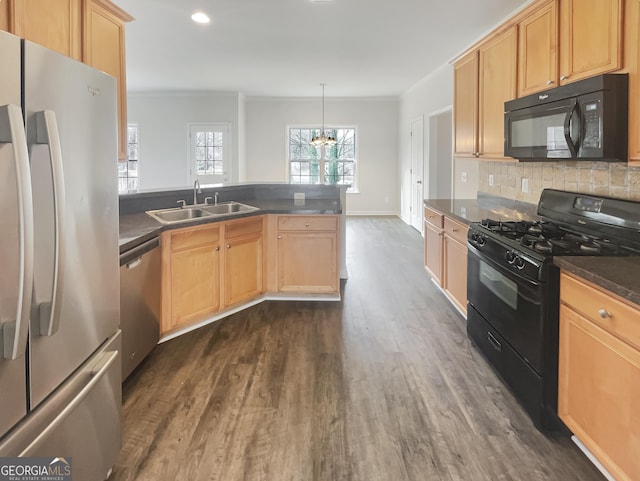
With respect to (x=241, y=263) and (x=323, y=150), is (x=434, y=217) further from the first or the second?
(x=323, y=150)

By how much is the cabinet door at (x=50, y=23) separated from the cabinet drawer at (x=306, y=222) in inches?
77.8

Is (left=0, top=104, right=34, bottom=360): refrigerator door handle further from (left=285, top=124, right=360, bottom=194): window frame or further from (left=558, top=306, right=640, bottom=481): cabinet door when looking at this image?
(left=285, top=124, right=360, bottom=194): window frame

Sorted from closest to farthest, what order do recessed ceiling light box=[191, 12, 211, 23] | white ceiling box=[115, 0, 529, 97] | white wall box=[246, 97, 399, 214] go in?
white ceiling box=[115, 0, 529, 97]
recessed ceiling light box=[191, 12, 211, 23]
white wall box=[246, 97, 399, 214]

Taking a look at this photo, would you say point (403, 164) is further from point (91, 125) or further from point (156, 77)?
Answer: point (91, 125)

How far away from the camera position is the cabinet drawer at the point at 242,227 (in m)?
3.57

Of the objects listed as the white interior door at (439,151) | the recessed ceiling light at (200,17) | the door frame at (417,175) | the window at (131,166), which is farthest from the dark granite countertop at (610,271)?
the window at (131,166)

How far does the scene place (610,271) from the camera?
171 cm

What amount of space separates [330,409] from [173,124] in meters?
8.27

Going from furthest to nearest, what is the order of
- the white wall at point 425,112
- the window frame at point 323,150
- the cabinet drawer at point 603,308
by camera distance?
the window frame at point 323,150
the white wall at point 425,112
the cabinet drawer at point 603,308

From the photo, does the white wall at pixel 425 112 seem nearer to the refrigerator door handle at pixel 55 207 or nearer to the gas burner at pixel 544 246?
the gas burner at pixel 544 246

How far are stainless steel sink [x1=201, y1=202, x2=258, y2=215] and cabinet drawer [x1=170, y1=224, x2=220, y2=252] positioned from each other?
0.53 meters

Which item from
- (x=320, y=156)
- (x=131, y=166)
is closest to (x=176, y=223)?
(x=320, y=156)

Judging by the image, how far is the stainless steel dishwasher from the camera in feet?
7.91

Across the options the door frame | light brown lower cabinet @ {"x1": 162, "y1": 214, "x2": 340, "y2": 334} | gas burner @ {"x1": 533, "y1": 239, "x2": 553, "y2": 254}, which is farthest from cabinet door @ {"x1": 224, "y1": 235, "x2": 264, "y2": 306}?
the door frame
